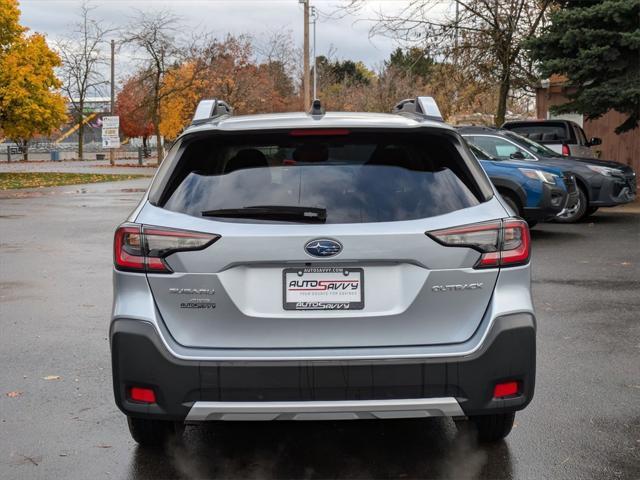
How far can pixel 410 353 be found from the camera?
346 centimetres

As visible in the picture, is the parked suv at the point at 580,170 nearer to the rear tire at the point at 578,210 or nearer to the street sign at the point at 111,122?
the rear tire at the point at 578,210

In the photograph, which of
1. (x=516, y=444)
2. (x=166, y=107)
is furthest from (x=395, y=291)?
(x=166, y=107)

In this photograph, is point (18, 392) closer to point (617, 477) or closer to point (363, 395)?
point (363, 395)

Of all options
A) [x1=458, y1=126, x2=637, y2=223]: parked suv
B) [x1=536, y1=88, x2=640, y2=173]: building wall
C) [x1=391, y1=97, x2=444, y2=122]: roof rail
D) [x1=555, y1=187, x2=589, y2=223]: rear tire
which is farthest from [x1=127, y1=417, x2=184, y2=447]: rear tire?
[x1=536, y1=88, x2=640, y2=173]: building wall

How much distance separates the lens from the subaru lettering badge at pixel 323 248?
11.4 ft

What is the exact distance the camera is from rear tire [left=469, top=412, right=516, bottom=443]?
13.8 feet

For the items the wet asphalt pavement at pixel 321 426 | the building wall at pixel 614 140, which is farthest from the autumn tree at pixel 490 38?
the wet asphalt pavement at pixel 321 426

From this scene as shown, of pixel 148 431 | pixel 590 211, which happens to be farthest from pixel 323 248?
pixel 590 211

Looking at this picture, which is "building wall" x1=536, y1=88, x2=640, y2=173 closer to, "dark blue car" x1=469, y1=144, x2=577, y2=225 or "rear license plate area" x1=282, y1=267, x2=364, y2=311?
"dark blue car" x1=469, y1=144, x2=577, y2=225

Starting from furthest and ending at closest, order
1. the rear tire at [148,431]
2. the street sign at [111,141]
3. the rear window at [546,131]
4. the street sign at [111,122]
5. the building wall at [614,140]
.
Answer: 1. the street sign at [111,141]
2. the street sign at [111,122]
3. the building wall at [614,140]
4. the rear window at [546,131]
5. the rear tire at [148,431]

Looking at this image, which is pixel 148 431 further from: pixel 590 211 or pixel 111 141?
pixel 111 141

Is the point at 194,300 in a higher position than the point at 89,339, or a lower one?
higher

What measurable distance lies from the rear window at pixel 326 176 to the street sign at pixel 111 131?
4303cm

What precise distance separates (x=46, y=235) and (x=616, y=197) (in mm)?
10277
